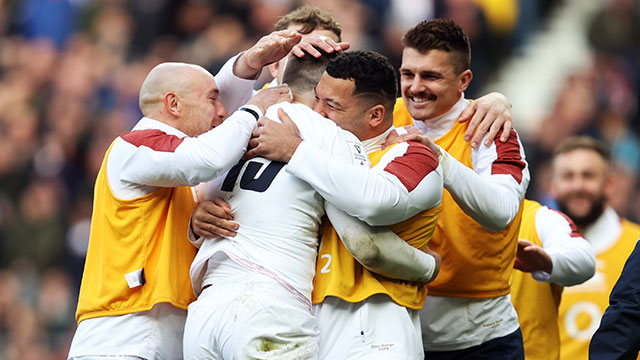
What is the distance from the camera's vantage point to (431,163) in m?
4.03

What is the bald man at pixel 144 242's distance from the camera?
4.02m

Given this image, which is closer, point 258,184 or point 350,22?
point 258,184

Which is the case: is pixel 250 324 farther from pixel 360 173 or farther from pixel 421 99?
pixel 421 99

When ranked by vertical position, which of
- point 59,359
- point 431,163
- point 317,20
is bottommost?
point 59,359

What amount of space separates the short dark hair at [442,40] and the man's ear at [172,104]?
132 centimetres

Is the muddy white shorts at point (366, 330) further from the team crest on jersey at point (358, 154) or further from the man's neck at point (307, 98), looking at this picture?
the man's neck at point (307, 98)

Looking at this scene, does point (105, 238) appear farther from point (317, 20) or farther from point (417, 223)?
point (317, 20)

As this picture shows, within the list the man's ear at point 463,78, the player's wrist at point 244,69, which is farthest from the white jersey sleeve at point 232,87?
the man's ear at point 463,78

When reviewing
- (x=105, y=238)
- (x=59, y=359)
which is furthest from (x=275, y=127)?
(x=59, y=359)

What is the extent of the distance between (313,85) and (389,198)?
0.76 meters

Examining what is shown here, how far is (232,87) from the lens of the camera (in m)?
5.02

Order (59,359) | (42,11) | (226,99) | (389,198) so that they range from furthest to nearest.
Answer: (42,11) → (59,359) → (226,99) → (389,198)

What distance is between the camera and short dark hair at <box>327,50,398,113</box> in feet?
13.6

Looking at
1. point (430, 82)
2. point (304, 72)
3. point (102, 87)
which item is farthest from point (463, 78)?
point (102, 87)
